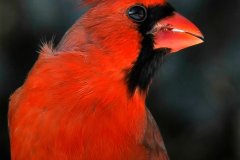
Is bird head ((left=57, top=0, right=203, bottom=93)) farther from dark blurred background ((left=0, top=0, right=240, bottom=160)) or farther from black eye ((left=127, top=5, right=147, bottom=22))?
dark blurred background ((left=0, top=0, right=240, bottom=160))

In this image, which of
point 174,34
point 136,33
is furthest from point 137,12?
point 174,34

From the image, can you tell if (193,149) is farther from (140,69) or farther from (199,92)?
(140,69)

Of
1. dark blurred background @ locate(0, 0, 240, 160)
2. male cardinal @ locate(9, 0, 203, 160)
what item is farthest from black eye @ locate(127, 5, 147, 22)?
dark blurred background @ locate(0, 0, 240, 160)

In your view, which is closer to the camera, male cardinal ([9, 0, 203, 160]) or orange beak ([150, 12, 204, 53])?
male cardinal ([9, 0, 203, 160])

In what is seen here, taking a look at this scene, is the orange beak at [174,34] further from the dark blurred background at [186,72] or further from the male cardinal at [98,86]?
the dark blurred background at [186,72]

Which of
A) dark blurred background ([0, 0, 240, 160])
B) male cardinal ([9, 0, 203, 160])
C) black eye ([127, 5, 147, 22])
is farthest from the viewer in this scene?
dark blurred background ([0, 0, 240, 160])

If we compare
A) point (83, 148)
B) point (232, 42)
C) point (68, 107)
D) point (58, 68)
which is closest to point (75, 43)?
point (58, 68)

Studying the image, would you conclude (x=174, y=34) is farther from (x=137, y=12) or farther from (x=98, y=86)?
(x=98, y=86)

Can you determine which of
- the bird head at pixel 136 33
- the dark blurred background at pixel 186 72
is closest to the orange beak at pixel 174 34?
the bird head at pixel 136 33
